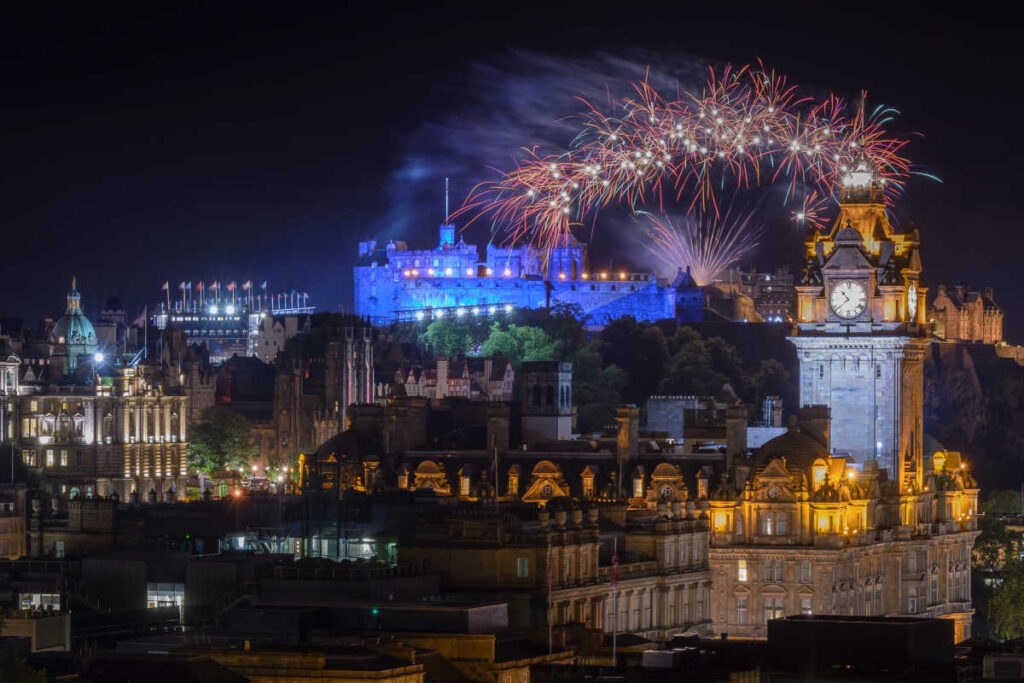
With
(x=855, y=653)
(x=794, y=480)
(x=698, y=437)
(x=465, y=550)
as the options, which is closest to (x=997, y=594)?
(x=698, y=437)

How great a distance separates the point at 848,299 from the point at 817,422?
9.47 meters

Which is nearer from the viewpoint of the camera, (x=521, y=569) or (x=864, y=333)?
(x=521, y=569)

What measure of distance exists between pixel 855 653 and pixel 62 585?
111 ft

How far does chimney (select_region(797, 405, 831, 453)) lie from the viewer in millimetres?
149125

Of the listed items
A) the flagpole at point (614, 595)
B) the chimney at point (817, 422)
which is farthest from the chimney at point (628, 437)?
the flagpole at point (614, 595)

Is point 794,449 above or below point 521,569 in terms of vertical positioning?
above

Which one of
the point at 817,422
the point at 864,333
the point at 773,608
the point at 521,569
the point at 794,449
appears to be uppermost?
the point at 864,333

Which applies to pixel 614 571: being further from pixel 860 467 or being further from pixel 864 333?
pixel 864 333

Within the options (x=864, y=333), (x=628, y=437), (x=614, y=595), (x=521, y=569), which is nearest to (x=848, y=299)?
(x=864, y=333)

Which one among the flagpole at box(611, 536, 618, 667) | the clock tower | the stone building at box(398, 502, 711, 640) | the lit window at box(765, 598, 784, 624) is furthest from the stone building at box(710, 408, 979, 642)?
the flagpole at box(611, 536, 618, 667)

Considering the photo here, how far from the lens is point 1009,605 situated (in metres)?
163

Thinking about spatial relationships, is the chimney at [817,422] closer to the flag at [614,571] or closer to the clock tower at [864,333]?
the clock tower at [864,333]

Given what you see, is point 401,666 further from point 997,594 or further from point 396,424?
point 997,594

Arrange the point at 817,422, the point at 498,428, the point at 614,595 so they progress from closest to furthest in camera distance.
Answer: the point at 614,595
the point at 817,422
the point at 498,428
